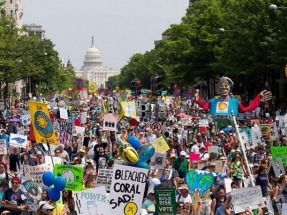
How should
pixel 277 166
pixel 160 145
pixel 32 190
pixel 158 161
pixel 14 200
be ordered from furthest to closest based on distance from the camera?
pixel 160 145 → pixel 158 161 → pixel 277 166 → pixel 32 190 → pixel 14 200

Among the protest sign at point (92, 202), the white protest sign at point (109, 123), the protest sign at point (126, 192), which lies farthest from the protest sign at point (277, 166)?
the white protest sign at point (109, 123)

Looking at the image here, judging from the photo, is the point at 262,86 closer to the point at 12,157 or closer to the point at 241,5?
the point at 241,5

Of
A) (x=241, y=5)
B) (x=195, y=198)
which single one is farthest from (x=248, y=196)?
(x=241, y=5)

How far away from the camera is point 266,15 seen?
5675cm

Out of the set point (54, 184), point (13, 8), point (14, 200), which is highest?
point (13, 8)

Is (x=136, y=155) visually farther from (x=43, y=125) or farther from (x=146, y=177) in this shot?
(x=43, y=125)

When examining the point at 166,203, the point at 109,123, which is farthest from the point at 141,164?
the point at 109,123

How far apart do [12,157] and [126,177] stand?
11.2m

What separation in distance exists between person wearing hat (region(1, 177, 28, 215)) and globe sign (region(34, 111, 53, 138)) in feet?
→ 11.8

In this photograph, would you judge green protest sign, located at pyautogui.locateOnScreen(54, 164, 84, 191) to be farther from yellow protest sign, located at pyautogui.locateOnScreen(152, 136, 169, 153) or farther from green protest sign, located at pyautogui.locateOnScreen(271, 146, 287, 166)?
yellow protest sign, located at pyautogui.locateOnScreen(152, 136, 169, 153)

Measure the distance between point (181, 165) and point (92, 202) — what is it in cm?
670

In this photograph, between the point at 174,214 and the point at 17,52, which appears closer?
the point at 174,214

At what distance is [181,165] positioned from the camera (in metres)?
20.0

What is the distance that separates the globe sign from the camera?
19500mm
